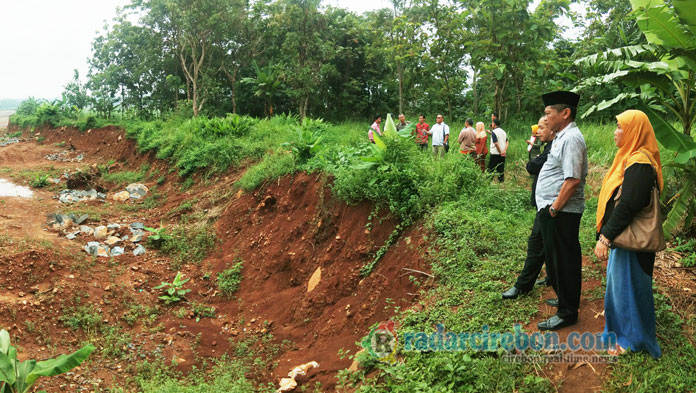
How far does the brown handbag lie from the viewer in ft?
10.3

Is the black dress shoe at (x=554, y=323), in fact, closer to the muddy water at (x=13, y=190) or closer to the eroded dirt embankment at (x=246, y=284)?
the eroded dirt embankment at (x=246, y=284)

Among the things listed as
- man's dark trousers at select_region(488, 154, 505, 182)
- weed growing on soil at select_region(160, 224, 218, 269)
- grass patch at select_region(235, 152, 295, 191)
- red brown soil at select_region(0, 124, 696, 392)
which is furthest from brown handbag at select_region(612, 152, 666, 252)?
weed growing on soil at select_region(160, 224, 218, 269)

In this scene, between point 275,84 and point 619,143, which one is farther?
point 275,84

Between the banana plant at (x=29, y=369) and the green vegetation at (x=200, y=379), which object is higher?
the banana plant at (x=29, y=369)

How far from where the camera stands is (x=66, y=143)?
69.5 ft

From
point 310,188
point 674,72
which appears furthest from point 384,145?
point 674,72

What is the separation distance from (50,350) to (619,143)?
6.34 meters

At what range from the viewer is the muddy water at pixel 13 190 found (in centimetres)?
1244

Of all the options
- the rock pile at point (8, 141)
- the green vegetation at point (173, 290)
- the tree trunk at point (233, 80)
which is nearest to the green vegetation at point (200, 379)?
the green vegetation at point (173, 290)

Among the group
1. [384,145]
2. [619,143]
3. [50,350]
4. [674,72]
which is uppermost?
[674,72]

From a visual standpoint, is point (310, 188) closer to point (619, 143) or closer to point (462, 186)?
point (462, 186)

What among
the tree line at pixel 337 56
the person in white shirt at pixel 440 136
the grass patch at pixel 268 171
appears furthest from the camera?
the tree line at pixel 337 56

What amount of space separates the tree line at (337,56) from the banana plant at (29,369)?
9748mm

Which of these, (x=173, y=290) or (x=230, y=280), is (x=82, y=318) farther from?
(x=230, y=280)
